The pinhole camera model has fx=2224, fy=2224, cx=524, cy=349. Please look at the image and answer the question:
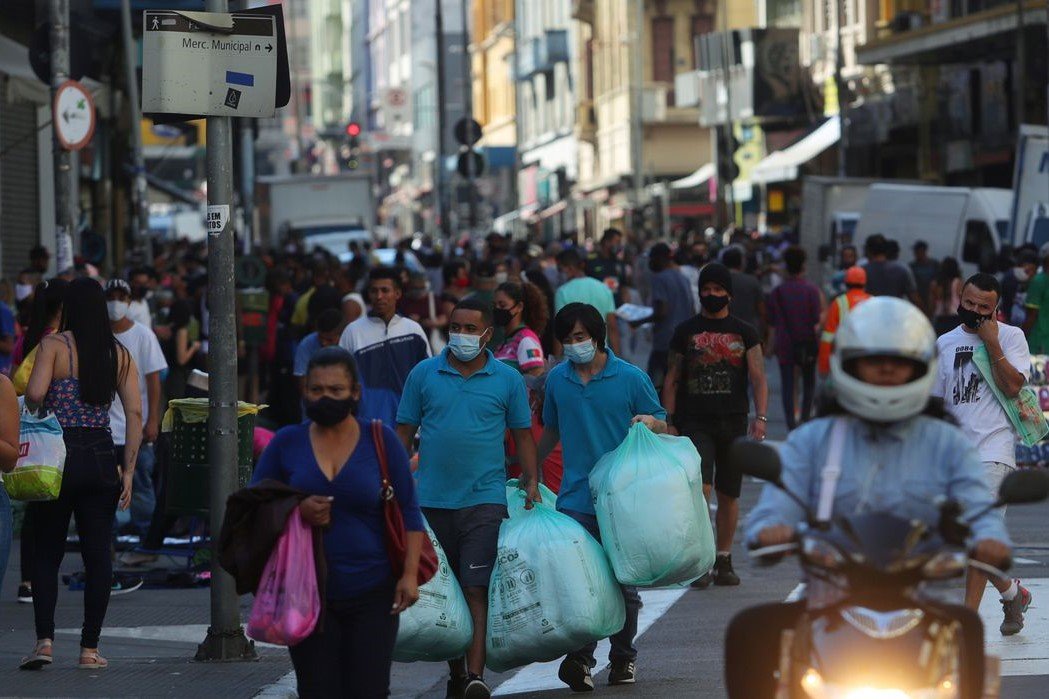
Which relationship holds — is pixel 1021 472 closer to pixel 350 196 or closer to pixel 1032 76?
pixel 1032 76

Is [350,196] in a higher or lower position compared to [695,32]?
lower

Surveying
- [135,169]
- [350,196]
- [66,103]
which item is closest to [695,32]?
[350,196]

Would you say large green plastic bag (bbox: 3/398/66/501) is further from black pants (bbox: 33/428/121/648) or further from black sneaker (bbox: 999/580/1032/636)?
black sneaker (bbox: 999/580/1032/636)

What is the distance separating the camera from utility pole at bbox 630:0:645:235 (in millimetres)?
62000

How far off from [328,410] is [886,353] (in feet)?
Answer: 5.96

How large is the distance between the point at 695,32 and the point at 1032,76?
105 feet

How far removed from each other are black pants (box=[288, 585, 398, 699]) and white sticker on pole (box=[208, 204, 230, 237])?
141 inches

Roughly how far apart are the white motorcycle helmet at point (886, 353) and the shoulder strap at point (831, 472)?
115mm

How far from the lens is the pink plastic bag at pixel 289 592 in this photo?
6320 mm

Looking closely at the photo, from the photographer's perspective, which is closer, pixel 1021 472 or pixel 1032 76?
pixel 1021 472

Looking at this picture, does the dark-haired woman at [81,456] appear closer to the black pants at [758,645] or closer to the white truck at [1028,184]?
the black pants at [758,645]

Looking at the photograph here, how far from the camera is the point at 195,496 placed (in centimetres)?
1195

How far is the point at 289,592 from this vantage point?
634 cm

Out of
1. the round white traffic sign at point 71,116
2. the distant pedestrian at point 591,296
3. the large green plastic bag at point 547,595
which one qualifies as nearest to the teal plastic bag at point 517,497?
the large green plastic bag at point 547,595
